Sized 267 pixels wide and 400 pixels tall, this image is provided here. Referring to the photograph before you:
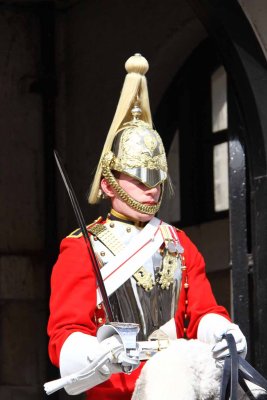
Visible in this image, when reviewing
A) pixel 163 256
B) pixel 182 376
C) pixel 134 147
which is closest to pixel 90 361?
pixel 182 376

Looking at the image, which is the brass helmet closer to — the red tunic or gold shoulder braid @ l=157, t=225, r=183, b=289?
gold shoulder braid @ l=157, t=225, r=183, b=289

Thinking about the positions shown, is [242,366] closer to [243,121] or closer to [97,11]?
[243,121]

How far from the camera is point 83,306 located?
17.5ft

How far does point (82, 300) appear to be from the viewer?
5.36 m

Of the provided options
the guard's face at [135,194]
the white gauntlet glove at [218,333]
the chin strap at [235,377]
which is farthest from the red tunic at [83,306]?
the chin strap at [235,377]

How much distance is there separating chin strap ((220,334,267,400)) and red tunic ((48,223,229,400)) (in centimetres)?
40

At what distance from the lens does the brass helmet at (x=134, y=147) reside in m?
5.50

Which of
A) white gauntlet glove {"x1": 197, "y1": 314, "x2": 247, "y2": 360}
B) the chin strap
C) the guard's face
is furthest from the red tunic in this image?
the chin strap

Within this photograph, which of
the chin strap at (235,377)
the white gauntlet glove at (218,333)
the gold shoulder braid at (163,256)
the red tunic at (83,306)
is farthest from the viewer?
the gold shoulder braid at (163,256)

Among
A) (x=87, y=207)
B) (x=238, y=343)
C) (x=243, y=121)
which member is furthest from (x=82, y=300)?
(x=87, y=207)

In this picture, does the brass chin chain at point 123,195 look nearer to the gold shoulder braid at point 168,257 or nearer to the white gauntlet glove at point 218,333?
the gold shoulder braid at point 168,257

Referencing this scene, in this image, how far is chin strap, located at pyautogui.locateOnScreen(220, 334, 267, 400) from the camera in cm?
497

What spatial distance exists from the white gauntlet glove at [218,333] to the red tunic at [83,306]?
68 mm

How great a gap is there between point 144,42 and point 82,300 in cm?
272
